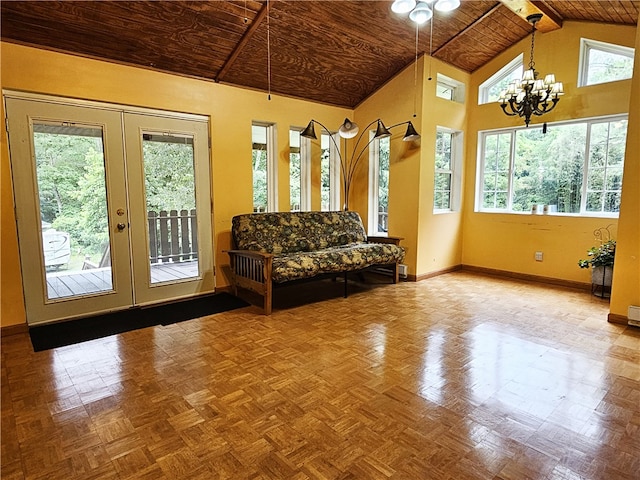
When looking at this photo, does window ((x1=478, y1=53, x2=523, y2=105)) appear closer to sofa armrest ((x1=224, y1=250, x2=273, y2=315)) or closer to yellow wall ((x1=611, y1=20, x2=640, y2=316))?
yellow wall ((x1=611, y1=20, x2=640, y2=316))

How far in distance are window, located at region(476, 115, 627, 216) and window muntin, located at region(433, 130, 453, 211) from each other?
0.43m

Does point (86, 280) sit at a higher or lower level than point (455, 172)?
lower

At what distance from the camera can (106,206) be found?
3.50m

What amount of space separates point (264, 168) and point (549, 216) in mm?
3646

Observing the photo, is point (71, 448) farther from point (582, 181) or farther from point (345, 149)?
point (582, 181)

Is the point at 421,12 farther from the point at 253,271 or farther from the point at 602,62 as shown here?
the point at 253,271

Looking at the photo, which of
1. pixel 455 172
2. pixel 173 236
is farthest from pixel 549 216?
pixel 173 236

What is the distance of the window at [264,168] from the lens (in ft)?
15.1

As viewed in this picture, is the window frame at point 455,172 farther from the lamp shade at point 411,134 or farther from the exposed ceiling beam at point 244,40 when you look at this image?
the exposed ceiling beam at point 244,40

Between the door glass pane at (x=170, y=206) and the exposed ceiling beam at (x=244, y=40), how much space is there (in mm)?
786

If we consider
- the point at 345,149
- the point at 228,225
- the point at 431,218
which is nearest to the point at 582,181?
the point at 431,218

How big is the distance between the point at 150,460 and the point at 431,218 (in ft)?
13.9

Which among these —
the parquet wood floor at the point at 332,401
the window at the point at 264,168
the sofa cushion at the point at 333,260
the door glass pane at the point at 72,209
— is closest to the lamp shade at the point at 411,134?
the sofa cushion at the point at 333,260

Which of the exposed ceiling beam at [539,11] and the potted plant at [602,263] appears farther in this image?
the potted plant at [602,263]
